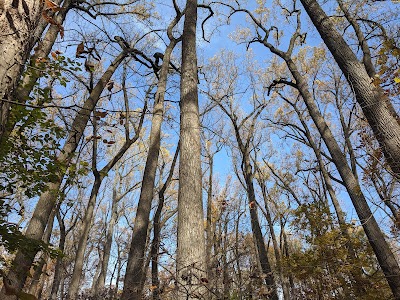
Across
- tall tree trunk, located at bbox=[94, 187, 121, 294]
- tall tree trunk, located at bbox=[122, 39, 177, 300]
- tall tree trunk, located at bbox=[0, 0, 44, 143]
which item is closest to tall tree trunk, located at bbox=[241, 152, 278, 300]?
tall tree trunk, located at bbox=[122, 39, 177, 300]

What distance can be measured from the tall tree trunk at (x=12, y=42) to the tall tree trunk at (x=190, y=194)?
209cm

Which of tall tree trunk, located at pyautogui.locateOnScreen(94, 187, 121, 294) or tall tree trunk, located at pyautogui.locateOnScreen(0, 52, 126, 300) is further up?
tall tree trunk, located at pyautogui.locateOnScreen(94, 187, 121, 294)

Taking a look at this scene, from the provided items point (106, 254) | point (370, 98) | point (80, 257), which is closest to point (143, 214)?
point (80, 257)

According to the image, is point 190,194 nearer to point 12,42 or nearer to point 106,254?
point 12,42

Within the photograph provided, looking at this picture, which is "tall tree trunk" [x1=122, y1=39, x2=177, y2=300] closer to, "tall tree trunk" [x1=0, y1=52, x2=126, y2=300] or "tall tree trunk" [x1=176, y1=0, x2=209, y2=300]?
"tall tree trunk" [x1=176, y1=0, x2=209, y2=300]

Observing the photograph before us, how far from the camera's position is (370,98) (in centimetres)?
507

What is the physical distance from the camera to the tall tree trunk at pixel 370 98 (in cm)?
463

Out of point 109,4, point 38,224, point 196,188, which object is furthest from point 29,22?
point 109,4

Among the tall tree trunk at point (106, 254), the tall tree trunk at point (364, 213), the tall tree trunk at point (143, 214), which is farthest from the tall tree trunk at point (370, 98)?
the tall tree trunk at point (106, 254)

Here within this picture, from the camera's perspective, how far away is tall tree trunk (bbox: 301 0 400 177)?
463 cm

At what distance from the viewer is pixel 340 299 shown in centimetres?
727

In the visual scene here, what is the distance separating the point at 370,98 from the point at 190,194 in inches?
143

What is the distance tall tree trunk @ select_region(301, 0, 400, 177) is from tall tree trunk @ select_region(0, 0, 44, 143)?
4.12 metres

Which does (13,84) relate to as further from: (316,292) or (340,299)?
(316,292)
